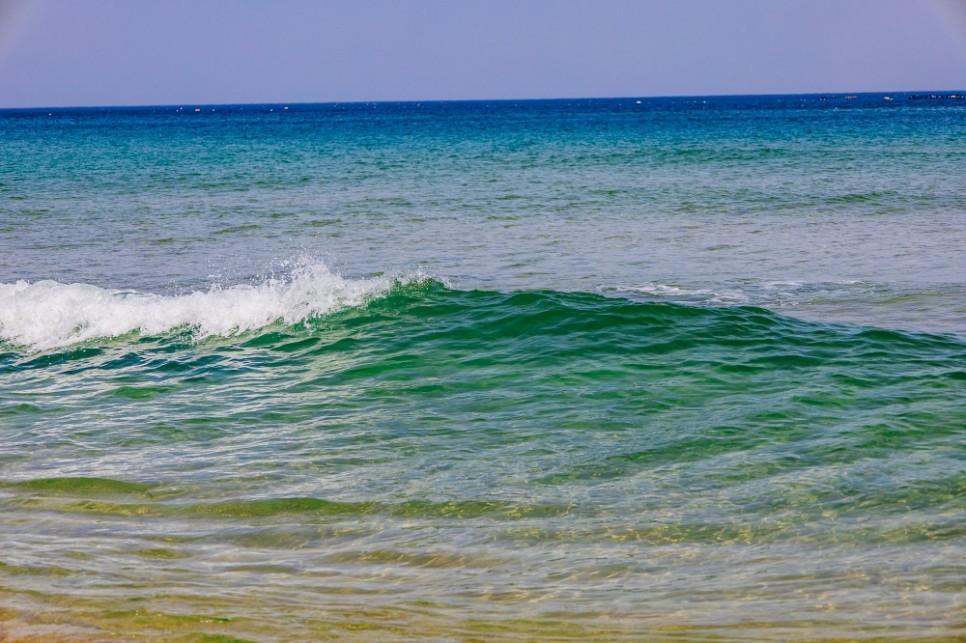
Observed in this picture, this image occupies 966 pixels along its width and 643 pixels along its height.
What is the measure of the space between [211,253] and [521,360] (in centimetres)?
1172

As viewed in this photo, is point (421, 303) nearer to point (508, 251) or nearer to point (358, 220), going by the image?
point (508, 251)

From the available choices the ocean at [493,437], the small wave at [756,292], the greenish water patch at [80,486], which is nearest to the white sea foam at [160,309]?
the ocean at [493,437]

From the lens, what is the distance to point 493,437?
9367 millimetres

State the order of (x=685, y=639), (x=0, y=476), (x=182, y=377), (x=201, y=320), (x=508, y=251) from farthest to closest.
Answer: (x=508, y=251) < (x=201, y=320) < (x=182, y=377) < (x=0, y=476) < (x=685, y=639)

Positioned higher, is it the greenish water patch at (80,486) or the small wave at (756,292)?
the small wave at (756,292)

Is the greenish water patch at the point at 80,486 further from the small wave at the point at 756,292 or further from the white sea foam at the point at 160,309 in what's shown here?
the small wave at the point at 756,292

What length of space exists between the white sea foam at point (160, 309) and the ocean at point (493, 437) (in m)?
0.06

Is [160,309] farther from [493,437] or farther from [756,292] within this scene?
[756,292]

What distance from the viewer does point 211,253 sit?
71.6 feet

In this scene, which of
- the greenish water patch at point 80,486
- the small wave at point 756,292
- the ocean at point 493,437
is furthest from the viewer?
the small wave at point 756,292

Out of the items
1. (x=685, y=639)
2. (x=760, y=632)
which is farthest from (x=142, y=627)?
(x=760, y=632)

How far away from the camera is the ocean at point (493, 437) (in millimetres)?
6008

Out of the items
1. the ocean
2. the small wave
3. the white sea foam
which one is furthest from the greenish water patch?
the small wave

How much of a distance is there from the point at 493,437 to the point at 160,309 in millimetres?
7553
